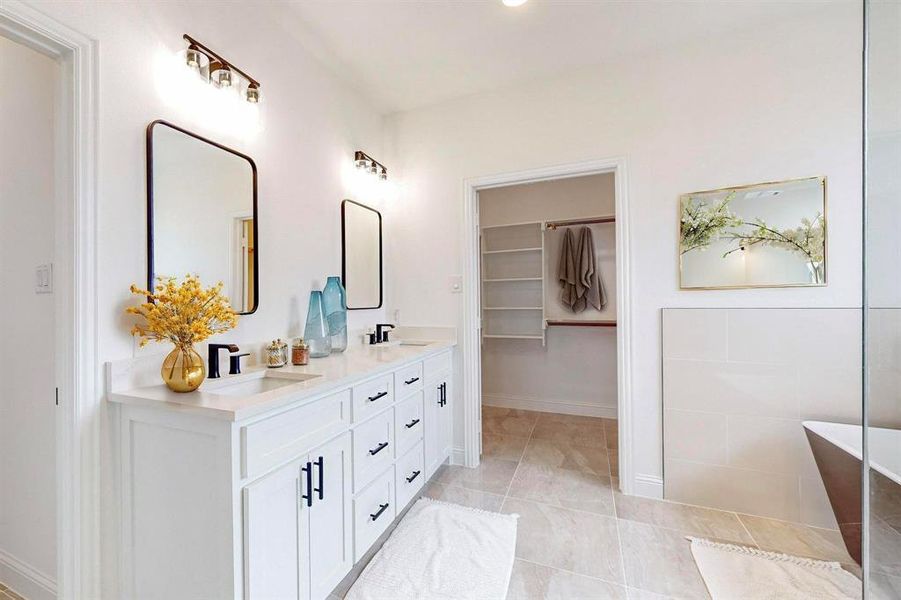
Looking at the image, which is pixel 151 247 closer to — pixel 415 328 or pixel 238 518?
pixel 238 518

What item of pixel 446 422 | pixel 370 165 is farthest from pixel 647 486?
pixel 370 165

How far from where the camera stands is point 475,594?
144cm

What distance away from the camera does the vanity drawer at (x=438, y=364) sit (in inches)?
87.6

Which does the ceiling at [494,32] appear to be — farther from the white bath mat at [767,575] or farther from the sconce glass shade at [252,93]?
the white bath mat at [767,575]

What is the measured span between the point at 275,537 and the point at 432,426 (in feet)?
4.02

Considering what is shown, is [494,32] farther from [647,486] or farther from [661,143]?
[647,486]

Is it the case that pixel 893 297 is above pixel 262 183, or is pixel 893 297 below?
below

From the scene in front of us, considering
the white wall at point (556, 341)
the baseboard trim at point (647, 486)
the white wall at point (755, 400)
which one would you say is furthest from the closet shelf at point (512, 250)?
the baseboard trim at point (647, 486)

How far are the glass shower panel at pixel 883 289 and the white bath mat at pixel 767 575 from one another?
0.40 m

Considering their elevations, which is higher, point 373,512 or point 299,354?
point 299,354

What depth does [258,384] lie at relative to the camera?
5.12 feet

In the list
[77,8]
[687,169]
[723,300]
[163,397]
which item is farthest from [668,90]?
[163,397]

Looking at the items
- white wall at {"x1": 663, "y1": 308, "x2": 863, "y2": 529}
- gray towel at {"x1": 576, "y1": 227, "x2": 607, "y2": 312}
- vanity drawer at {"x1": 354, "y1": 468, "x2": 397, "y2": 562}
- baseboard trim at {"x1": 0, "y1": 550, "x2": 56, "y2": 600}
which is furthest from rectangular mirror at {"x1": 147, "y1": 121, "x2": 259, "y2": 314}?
gray towel at {"x1": 576, "y1": 227, "x2": 607, "y2": 312}

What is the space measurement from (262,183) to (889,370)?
8.72 feet
